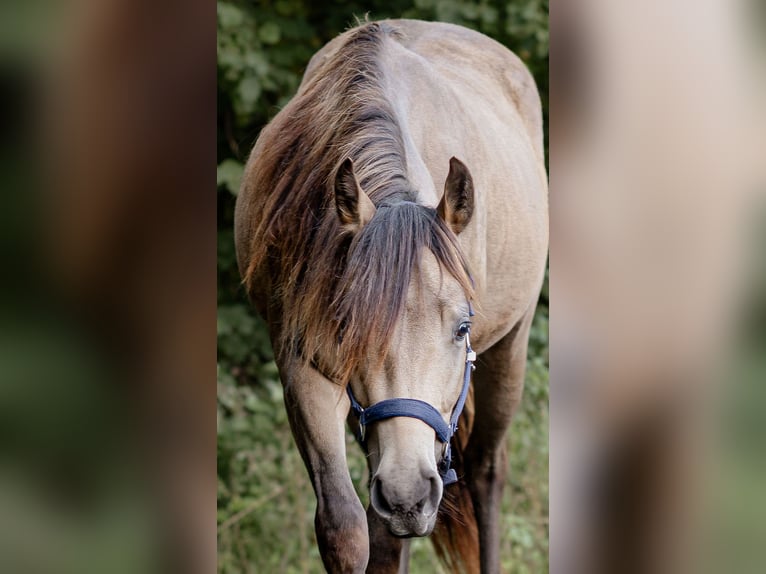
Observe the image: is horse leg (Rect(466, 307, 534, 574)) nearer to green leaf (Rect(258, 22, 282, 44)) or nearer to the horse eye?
the horse eye

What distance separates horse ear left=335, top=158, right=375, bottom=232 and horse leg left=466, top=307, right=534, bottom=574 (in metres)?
0.92

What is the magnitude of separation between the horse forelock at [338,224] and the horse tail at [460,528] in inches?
28.0

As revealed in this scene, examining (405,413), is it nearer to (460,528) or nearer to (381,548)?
(381,548)

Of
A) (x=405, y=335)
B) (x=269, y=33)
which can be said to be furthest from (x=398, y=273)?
(x=269, y=33)

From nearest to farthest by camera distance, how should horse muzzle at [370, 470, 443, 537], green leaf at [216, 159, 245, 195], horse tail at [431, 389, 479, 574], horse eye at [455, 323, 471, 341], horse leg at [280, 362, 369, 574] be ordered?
horse muzzle at [370, 470, 443, 537] < horse eye at [455, 323, 471, 341] < horse leg at [280, 362, 369, 574] < horse tail at [431, 389, 479, 574] < green leaf at [216, 159, 245, 195]

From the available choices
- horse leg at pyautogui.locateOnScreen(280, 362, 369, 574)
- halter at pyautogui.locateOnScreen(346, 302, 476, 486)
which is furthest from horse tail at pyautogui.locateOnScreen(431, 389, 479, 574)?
halter at pyautogui.locateOnScreen(346, 302, 476, 486)

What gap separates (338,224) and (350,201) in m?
0.05

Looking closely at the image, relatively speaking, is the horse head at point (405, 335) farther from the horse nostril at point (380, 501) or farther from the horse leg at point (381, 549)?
the horse leg at point (381, 549)

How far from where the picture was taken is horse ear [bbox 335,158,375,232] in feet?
4.80

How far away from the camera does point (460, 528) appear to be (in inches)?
89.5

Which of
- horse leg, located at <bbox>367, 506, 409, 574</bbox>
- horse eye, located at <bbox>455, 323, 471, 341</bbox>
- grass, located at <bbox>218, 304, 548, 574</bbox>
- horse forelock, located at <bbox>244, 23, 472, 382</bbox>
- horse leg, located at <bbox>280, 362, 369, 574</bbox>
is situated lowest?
grass, located at <bbox>218, 304, 548, 574</bbox>
